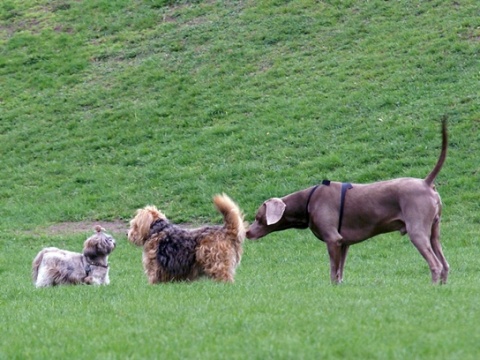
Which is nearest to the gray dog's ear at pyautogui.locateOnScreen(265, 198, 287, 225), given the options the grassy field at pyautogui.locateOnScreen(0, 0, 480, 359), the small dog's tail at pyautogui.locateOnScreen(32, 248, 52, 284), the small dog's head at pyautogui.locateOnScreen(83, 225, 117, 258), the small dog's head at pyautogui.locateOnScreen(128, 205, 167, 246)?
the grassy field at pyautogui.locateOnScreen(0, 0, 480, 359)

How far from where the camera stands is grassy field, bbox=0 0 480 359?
8.66 m

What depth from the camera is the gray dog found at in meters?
11.6

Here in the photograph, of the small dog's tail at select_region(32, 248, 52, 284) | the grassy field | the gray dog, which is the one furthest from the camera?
the small dog's tail at select_region(32, 248, 52, 284)

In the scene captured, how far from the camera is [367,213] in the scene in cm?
1205

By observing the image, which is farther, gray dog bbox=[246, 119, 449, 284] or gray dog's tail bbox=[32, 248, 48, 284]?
gray dog's tail bbox=[32, 248, 48, 284]

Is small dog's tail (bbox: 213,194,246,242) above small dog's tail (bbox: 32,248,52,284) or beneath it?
above

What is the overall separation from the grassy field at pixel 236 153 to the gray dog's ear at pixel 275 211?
0.91m

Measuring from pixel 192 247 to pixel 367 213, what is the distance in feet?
7.84

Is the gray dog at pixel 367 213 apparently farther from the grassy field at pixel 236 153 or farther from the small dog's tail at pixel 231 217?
the grassy field at pixel 236 153

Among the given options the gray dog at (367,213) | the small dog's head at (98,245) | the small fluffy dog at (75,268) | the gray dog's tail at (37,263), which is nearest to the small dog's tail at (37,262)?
the gray dog's tail at (37,263)

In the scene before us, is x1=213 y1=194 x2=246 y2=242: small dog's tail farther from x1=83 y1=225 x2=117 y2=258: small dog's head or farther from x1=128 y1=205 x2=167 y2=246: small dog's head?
x1=83 y1=225 x2=117 y2=258: small dog's head

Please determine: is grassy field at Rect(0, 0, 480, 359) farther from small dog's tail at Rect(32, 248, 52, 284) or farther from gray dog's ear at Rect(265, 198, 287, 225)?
gray dog's ear at Rect(265, 198, 287, 225)

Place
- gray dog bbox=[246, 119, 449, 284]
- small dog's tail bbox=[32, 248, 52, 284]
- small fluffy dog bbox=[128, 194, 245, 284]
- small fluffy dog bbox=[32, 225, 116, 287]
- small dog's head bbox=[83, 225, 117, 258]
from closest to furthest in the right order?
gray dog bbox=[246, 119, 449, 284]
small fluffy dog bbox=[128, 194, 245, 284]
small dog's head bbox=[83, 225, 117, 258]
small fluffy dog bbox=[32, 225, 116, 287]
small dog's tail bbox=[32, 248, 52, 284]

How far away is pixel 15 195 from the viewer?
2448cm
